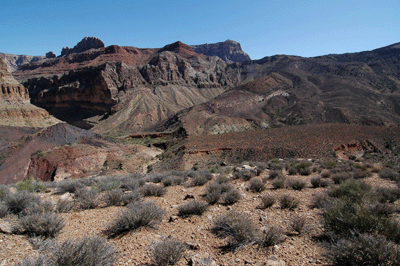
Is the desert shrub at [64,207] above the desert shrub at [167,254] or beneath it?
beneath

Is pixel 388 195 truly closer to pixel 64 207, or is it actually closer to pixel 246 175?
pixel 246 175

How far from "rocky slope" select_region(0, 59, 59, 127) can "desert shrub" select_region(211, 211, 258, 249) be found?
5541cm

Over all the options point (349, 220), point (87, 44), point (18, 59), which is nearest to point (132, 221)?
point (349, 220)

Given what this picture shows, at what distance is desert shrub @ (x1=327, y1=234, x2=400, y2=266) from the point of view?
2.86m

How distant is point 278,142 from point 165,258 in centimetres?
2298

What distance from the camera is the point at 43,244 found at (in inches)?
158

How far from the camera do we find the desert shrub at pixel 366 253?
2.86m

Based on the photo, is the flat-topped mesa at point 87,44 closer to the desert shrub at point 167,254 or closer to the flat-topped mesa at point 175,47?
the flat-topped mesa at point 175,47

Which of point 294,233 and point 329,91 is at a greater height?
point 329,91

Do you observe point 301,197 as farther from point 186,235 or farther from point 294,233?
point 186,235

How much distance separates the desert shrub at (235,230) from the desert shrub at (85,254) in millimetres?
2219

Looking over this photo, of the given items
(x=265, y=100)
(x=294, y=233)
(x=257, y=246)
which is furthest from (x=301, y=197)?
(x=265, y=100)

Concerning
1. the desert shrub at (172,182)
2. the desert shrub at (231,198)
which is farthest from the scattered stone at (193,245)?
the desert shrub at (172,182)

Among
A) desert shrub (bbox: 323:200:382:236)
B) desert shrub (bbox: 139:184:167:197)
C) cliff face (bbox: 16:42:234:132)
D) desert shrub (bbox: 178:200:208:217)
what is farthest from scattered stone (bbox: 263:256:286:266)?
cliff face (bbox: 16:42:234:132)
